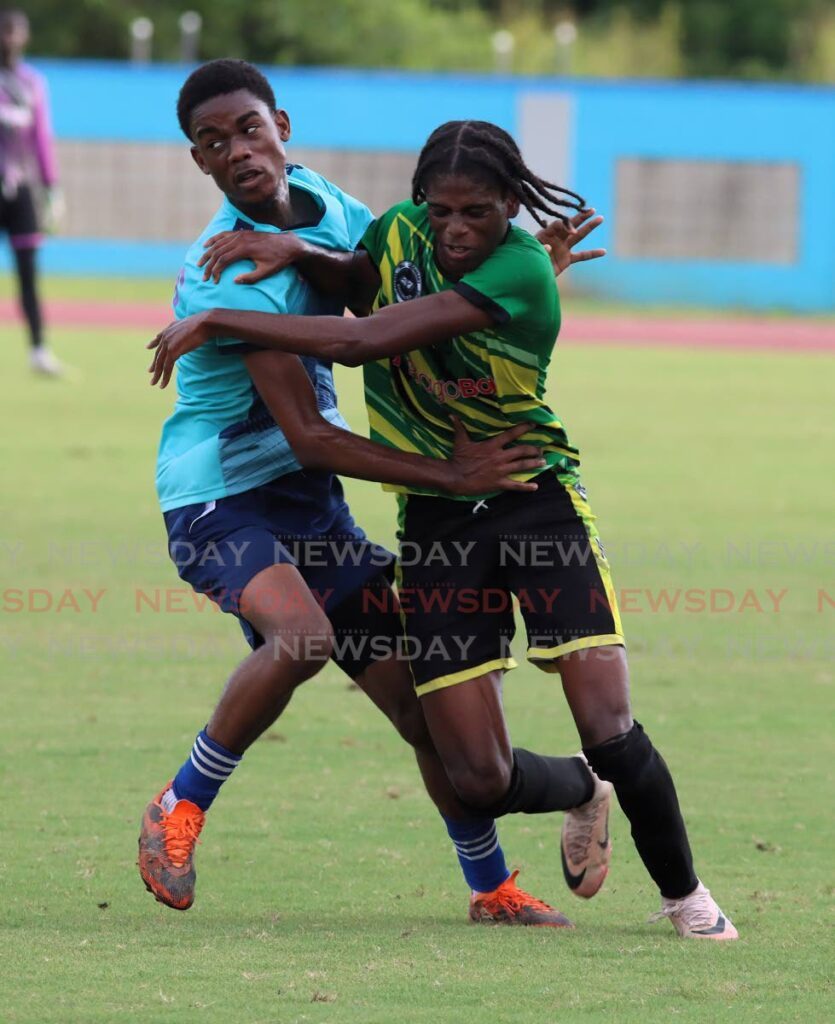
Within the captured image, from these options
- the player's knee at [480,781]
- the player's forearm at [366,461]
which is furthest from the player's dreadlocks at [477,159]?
the player's knee at [480,781]

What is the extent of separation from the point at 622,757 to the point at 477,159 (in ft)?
5.25

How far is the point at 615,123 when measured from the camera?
33.2 m

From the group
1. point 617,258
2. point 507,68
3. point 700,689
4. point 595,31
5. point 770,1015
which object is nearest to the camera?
point 770,1015

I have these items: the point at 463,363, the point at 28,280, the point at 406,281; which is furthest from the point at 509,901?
the point at 28,280

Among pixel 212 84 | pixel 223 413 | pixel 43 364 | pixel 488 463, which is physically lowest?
pixel 43 364

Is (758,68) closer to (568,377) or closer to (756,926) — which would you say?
(568,377)

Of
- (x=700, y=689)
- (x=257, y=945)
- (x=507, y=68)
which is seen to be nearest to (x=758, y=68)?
(x=507, y=68)

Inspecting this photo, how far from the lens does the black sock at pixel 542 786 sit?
17.4 feet

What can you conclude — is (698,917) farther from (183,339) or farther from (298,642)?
(183,339)

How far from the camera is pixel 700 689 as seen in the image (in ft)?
26.1

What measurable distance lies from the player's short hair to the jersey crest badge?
2.04ft

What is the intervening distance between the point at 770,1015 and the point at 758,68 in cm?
4985

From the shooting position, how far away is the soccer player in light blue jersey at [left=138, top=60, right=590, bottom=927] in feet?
16.6

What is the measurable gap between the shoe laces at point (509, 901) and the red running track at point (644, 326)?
19257mm
